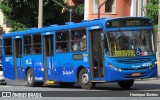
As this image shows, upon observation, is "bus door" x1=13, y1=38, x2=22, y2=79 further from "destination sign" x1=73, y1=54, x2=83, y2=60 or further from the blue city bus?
"destination sign" x1=73, y1=54, x2=83, y2=60

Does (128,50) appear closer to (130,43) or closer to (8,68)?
(130,43)

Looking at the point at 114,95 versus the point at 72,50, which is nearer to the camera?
the point at 114,95

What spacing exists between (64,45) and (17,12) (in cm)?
2428

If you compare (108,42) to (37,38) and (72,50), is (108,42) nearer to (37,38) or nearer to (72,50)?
(72,50)

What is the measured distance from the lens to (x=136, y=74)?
22.6 meters

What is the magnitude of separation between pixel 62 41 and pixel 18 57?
5.41 meters

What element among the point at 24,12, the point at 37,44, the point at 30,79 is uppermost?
the point at 24,12

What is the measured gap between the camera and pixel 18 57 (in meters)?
30.2

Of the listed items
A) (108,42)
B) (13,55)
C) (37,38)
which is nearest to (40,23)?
(13,55)

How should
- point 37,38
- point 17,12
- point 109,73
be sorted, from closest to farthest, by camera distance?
1. point 109,73
2. point 37,38
3. point 17,12

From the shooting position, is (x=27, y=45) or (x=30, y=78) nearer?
(x=27, y=45)

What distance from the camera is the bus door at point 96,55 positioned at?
22828 mm

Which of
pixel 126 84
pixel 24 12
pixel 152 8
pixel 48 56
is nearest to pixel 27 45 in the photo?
pixel 48 56

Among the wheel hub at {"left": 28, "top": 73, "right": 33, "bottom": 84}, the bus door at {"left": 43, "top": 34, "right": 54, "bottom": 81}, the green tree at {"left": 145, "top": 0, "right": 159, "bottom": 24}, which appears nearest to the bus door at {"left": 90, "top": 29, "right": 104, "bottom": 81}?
the bus door at {"left": 43, "top": 34, "right": 54, "bottom": 81}
